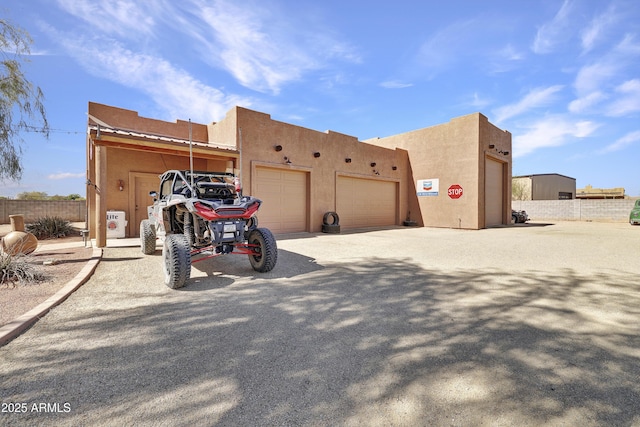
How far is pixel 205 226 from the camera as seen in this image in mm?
4785

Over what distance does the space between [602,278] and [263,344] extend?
561cm

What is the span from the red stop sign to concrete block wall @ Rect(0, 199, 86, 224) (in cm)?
2176

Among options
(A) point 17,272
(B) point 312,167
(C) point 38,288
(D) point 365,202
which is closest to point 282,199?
(B) point 312,167

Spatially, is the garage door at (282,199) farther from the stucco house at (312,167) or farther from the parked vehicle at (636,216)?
the parked vehicle at (636,216)

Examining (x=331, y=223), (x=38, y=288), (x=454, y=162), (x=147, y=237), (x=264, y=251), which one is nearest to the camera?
(x=38, y=288)

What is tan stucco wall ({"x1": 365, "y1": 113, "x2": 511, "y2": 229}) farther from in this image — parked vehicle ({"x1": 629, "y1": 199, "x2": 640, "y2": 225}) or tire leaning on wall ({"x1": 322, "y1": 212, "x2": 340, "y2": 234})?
parked vehicle ({"x1": 629, "y1": 199, "x2": 640, "y2": 225})

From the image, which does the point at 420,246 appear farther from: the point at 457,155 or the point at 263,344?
the point at 457,155

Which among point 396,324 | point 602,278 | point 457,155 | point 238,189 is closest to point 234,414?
point 396,324

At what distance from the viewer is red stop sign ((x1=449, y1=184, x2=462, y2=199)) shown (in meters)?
14.8

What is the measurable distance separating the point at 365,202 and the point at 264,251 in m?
10.9

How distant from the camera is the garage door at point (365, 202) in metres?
14.0

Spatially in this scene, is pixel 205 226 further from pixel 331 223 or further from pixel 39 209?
pixel 39 209

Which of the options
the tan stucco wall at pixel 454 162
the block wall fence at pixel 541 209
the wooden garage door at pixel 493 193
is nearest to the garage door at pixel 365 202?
the tan stucco wall at pixel 454 162

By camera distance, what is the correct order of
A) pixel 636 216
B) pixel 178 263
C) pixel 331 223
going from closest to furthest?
pixel 178 263 → pixel 331 223 → pixel 636 216
